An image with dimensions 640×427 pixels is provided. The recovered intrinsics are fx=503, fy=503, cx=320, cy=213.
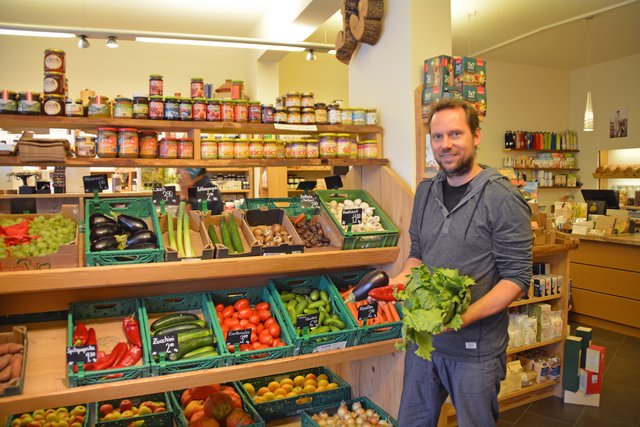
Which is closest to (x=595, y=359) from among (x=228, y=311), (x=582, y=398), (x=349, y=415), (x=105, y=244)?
(x=582, y=398)

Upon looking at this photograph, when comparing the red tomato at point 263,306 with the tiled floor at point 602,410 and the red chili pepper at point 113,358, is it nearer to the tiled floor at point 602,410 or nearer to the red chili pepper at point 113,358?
the red chili pepper at point 113,358

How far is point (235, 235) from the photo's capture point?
2.95 meters

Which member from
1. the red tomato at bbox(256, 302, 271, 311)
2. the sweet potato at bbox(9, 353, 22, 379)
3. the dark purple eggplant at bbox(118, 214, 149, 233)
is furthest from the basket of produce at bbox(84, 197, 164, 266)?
the red tomato at bbox(256, 302, 271, 311)

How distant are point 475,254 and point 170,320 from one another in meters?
1.62

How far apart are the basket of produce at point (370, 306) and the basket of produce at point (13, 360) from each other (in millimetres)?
1533

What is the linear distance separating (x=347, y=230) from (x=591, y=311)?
4611 millimetres

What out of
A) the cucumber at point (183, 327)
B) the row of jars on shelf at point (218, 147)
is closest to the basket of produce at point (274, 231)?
the row of jars on shelf at point (218, 147)

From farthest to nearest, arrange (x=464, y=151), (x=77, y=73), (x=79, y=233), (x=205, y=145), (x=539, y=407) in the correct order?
(x=77, y=73)
(x=539, y=407)
(x=205, y=145)
(x=79, y=233)
(x=464, y=151)

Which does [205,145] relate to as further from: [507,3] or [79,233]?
[507,3]

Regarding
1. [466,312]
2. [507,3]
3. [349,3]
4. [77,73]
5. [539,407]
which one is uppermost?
[507,3]

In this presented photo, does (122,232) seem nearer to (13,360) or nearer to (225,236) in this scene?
(225,236)

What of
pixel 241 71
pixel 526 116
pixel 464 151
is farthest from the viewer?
pixel 526 116

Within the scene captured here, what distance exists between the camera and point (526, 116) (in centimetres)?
1053

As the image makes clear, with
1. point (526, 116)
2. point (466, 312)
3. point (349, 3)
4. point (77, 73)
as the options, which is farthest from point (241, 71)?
point (466, 312)
